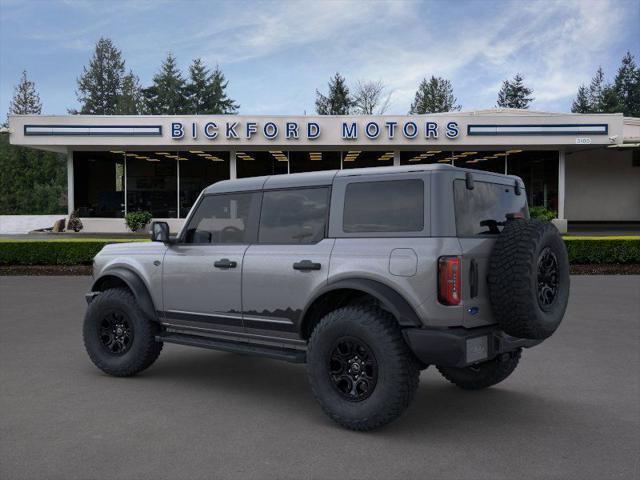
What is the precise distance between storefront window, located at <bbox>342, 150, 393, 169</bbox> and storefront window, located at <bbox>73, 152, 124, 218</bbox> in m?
10.8

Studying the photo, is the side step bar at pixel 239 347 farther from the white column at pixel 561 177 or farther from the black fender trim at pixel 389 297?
the white column at pixel 561 177

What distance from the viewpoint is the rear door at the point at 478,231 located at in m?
4.45

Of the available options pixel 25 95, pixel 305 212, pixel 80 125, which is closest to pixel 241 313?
pixel 305 212

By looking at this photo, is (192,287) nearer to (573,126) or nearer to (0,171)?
(573,126)

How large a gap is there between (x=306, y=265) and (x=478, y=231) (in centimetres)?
136

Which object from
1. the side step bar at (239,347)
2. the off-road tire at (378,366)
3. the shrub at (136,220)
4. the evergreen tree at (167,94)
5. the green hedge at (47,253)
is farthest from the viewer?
the evergreen tree at (167,94)

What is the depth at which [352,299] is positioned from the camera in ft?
16.7

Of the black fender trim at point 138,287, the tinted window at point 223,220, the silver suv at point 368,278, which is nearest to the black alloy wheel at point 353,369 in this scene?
the silver suv at point 368,278

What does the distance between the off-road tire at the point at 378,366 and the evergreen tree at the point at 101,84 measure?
272ft

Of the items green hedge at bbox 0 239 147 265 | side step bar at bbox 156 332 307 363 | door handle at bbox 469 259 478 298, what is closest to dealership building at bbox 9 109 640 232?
green hedge at bbox 0 239 147 265

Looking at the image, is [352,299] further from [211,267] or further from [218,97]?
[218,97]

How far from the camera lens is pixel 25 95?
75.9 metres

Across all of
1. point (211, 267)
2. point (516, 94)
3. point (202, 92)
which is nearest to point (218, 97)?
point (202, 92)

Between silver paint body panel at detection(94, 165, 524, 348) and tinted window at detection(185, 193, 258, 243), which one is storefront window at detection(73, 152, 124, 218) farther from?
tinted window at detection(185, 193, 258, 243)
